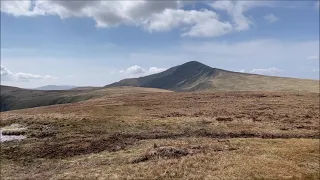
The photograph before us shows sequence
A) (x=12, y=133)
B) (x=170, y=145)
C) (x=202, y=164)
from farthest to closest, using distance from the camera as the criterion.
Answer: (x=12, y=133) < (x=170, y=145) < (x=202, y=164)

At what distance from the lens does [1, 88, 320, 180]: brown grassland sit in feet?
98.2

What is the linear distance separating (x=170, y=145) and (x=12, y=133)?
2873 cm

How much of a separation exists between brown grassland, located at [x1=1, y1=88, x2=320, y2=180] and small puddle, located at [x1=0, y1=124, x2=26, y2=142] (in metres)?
1.41

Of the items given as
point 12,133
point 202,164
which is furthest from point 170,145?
point 12,133

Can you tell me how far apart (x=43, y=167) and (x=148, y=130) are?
1919 cm

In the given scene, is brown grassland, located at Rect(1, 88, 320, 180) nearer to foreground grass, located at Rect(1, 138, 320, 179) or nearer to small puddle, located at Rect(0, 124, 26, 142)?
foreground grass, located at Rect(1, 138, 320, 179)

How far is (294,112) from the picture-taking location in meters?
67.7

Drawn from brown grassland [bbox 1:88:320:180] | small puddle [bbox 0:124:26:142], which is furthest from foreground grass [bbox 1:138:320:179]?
small puddle [bbox 0:124:26:142]

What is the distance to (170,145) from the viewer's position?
39250mm

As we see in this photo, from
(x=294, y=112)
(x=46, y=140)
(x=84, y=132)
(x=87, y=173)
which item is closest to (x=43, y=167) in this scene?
(x=87, y=173)

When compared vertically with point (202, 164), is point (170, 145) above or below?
above

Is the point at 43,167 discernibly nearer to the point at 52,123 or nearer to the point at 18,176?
the point at 18,176

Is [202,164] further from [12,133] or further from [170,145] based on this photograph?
[12,133]

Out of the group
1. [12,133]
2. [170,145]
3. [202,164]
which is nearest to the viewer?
[202,164]
